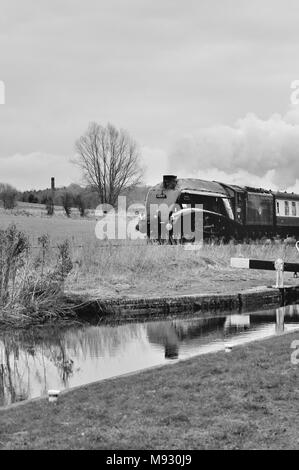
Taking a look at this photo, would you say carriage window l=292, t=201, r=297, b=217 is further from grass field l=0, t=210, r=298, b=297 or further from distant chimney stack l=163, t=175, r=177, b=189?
grass field l=0, t=210, r=298, b=297

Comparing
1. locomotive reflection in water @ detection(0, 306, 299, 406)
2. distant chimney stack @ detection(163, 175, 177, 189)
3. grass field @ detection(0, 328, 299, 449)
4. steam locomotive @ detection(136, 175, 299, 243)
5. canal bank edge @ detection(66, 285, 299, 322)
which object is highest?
distant chimney stack @ detection(163, 175, 177, 189)

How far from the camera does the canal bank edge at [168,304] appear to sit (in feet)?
48.8

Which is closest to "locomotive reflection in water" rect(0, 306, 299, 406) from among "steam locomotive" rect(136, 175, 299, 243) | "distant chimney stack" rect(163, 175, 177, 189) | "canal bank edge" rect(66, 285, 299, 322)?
"canal bank edge" rect(66, 285, 299, 322)

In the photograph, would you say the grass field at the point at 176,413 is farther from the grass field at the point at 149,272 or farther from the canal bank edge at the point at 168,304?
the grass field at the point at 149,272

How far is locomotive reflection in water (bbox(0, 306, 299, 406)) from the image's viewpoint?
9.64 m

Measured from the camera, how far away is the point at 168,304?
15633 mm

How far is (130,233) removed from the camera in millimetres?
32094

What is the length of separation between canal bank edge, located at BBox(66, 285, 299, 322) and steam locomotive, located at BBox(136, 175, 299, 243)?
→ 397 inches

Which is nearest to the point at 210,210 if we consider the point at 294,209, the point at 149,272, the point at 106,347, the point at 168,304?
the point at 294,209

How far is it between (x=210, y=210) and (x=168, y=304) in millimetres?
15101

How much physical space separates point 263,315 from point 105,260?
5112 mm

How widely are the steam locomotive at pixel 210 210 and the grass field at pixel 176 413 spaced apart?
2018 cm

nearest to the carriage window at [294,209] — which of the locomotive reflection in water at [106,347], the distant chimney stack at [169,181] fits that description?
the distant chimney stack at [169,181]

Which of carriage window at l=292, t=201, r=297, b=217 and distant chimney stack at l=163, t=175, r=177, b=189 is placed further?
carriage window at l=292, t=201, r=297, b=217
